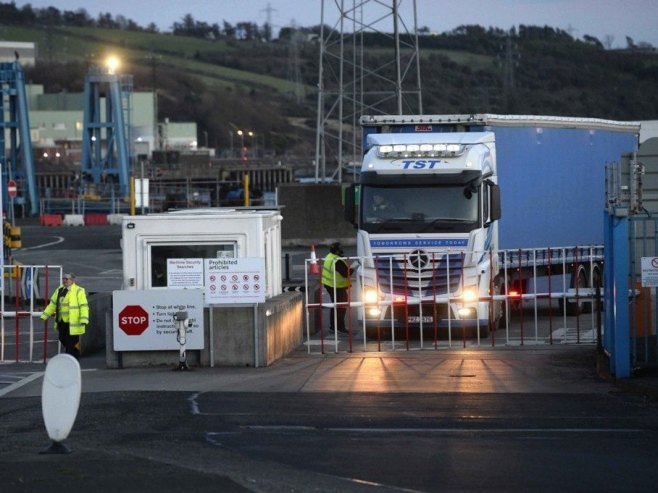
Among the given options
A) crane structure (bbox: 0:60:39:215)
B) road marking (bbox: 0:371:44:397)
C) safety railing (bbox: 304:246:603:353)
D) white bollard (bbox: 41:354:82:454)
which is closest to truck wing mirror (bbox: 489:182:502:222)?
safety railing (bbox: 304:246:603:353)

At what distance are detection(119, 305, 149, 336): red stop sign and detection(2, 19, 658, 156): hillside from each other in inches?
2708

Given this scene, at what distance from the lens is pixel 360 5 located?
50938mm

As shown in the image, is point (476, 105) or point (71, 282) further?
point (476, 105)

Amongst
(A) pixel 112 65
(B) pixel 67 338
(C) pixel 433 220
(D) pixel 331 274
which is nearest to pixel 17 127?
(A) pixel 112 65

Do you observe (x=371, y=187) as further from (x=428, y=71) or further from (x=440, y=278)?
(x=428, y=71)

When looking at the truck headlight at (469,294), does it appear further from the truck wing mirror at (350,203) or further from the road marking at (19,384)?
the road marking at (19,384)

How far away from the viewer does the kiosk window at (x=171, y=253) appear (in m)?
23.4

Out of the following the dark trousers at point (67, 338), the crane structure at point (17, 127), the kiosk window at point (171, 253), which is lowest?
the dark trousers at point (67, 338)

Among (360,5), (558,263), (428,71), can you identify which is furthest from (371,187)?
(428,71)

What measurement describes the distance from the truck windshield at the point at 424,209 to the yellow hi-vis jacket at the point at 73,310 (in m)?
5.87

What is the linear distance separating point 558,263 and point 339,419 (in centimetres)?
1517

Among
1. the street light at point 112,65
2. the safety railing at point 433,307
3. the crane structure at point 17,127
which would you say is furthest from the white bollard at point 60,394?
the street light at point 112,65

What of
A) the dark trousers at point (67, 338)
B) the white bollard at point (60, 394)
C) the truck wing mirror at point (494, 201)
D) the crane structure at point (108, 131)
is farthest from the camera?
the crane structure at point (108, 131)

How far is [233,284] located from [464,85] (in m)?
105
